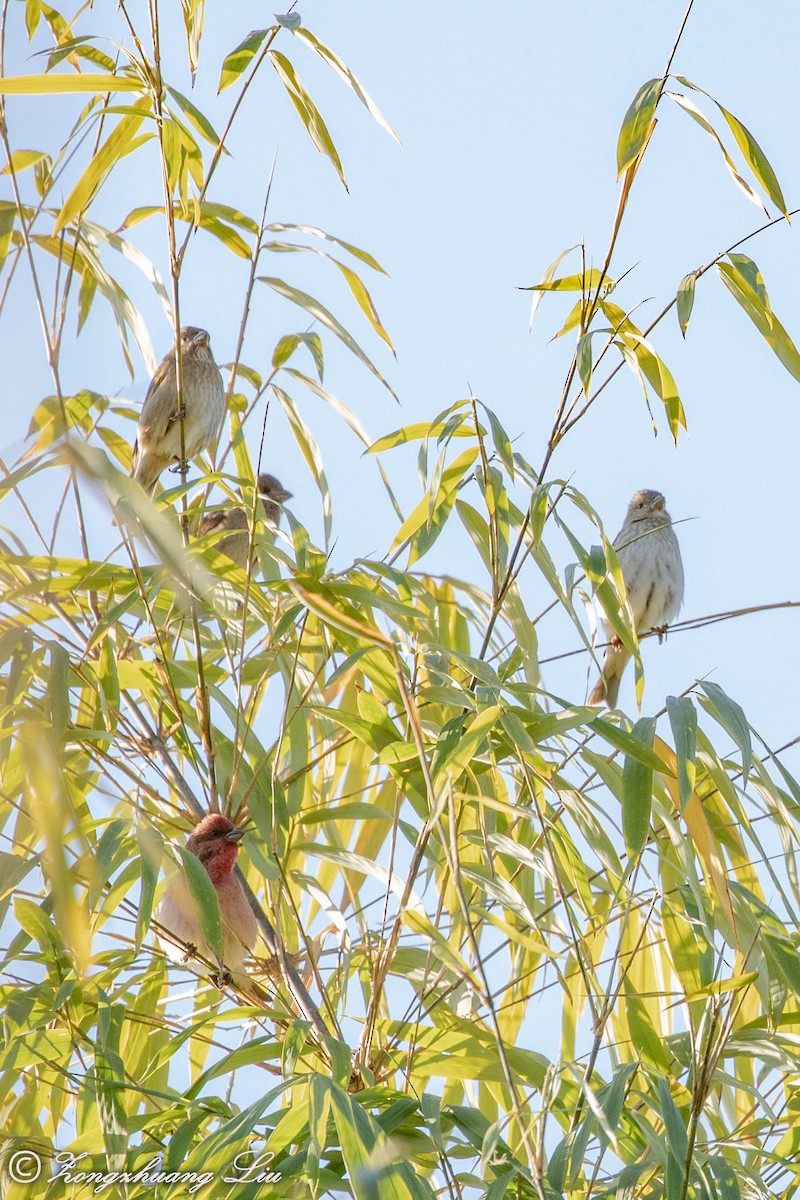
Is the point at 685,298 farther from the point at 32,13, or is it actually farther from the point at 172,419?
the point at 172,419

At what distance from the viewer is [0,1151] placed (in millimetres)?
1949

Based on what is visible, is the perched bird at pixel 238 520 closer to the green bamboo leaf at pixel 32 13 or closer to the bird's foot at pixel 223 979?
the green bamboo leaf at pixel 32 13

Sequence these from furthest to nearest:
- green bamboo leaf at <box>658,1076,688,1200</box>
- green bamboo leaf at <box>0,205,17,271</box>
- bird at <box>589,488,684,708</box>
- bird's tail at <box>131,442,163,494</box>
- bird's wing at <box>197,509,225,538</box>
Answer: bird at <box>589,488,684,708</box>, bird's wing at <box>197,509,225,538</box>, bird's tail at <box>131,442,163,494</box>, green bamboo leaf at <box>0,205,17,271</box>, green bamboo leaf at <box>658,1076,688,1200</box>

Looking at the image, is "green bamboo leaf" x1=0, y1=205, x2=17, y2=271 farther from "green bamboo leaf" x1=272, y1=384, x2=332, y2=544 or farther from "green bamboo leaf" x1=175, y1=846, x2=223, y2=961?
"green bamboo leaf" x1=175, y1=846, x2=223, y2=961

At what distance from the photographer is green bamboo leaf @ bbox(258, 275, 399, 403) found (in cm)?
253

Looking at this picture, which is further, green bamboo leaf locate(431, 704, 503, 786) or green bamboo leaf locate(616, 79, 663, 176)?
green bamboo leaf locate(616, 79, 663, 176)

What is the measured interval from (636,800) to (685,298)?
750 millimetres

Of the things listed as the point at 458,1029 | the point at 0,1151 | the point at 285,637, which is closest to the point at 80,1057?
the point at 0,1151

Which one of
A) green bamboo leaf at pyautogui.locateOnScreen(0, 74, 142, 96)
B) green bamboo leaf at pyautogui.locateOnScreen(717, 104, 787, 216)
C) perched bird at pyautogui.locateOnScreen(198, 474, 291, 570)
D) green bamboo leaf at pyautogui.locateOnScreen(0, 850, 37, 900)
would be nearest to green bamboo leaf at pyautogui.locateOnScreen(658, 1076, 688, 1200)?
green bamboo leaf at pyautogui.locateOnScreen(0, 850, 37, 900)

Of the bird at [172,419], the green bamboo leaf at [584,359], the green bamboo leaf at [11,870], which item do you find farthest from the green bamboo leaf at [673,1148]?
the bird at [172,419]

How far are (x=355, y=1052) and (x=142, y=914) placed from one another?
1.65 feet

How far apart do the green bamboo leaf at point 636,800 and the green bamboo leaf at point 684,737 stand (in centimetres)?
5

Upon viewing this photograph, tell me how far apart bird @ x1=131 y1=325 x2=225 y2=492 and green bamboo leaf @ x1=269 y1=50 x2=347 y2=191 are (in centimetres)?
129

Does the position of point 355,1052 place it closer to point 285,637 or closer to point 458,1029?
point 458,1029
